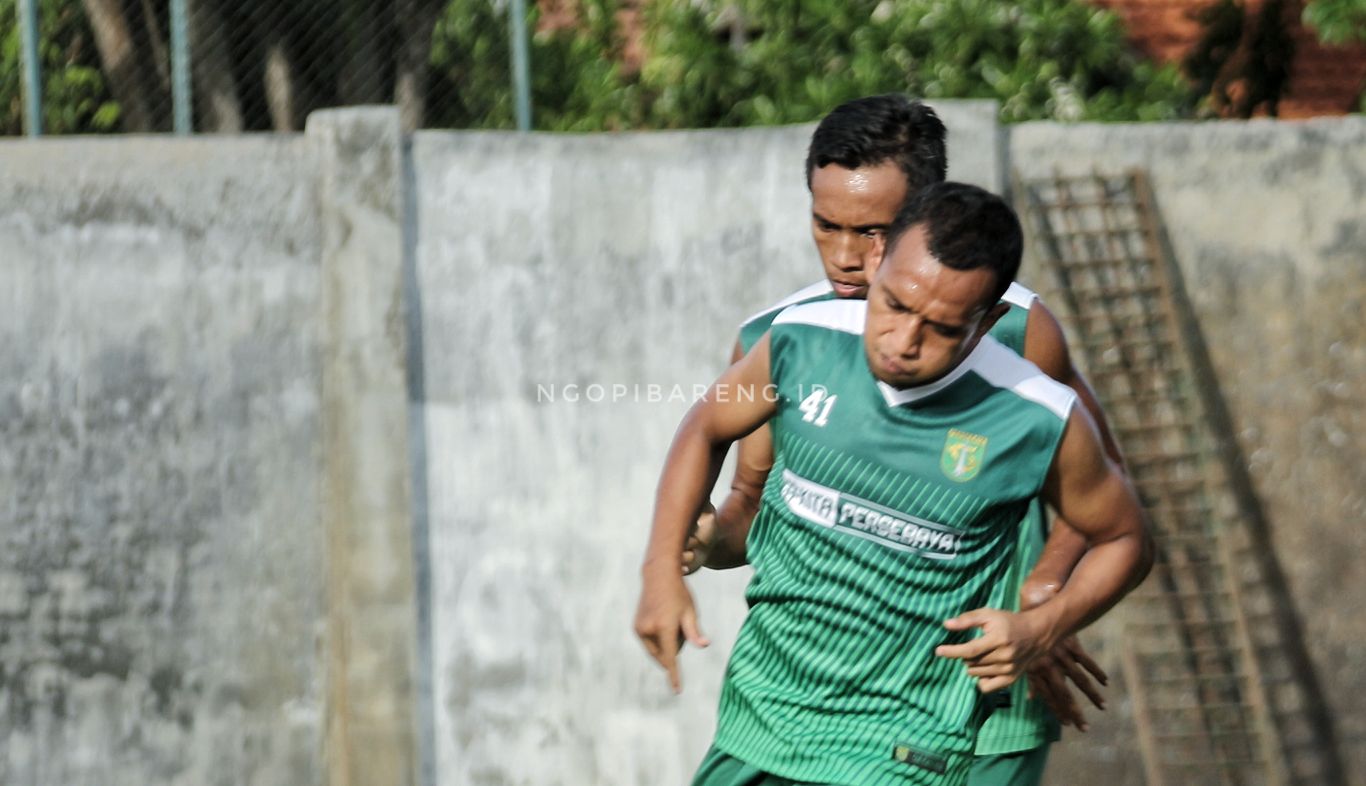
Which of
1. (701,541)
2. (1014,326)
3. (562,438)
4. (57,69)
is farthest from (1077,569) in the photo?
(57,69)

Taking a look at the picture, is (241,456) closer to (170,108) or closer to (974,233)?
(170,108)

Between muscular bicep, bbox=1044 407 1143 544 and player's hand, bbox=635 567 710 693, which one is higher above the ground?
muscular bicep, bbox=1044 407 1143 544

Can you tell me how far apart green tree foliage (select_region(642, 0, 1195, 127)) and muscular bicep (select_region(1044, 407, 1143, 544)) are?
502 centimetres

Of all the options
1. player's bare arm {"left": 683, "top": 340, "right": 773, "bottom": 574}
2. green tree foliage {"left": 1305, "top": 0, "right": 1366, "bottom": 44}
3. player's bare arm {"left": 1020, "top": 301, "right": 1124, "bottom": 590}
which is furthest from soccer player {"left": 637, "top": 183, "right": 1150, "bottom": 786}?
green tree foliage {"left": 1305, "top": 0, "right": 1366, "bottom": 44}

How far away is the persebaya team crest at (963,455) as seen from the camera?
304 centimetres

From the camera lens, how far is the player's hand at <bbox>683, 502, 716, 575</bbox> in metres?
3.28

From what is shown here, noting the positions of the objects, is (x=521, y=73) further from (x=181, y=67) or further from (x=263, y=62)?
(x=181, y=67)

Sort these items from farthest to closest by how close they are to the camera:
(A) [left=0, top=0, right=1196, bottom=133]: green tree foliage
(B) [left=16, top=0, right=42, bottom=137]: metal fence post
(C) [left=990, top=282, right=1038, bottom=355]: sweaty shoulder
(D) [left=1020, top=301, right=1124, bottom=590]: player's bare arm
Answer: (A) [left=0, top=0, right=1196, bottom=133]: green tree foliage, (B) [left=16, top=0, right=42, bottom=137]: metal fence post, (C) [left=990, top=282, right=1038, bottom=355]: sweaty shoulder, (D) [left=1020, top=301, right=1124, bottom=590]: player's bare arm

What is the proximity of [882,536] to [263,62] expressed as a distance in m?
4.66

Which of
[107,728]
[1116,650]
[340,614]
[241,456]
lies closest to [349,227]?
[241,456]

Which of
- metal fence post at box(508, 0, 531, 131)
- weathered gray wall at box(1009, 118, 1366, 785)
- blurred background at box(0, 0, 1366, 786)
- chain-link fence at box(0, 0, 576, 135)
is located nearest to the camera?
blurred background at box(0, 0, 1366, 786)

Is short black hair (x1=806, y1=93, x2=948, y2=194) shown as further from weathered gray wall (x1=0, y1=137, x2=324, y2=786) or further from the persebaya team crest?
weathered gray wall (x1=0, y1=137, x2=324, y2=786)

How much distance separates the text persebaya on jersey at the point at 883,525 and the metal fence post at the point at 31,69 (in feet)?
14.1

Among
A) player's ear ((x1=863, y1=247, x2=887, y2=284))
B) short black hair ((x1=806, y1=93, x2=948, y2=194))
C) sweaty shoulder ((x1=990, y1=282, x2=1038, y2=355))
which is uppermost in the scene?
short black hair ((x1=806, y1=93, x2=948, y2=194))
